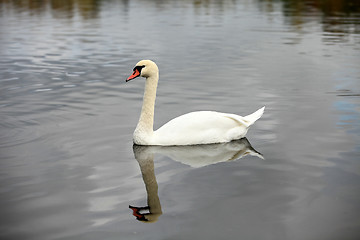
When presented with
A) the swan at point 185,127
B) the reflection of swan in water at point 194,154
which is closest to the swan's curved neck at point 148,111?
the swan at point 185,127

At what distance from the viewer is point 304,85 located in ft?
47.9

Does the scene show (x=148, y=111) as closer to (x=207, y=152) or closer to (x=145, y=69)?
(x=145, y=69)

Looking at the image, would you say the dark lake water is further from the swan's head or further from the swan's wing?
the swan's head

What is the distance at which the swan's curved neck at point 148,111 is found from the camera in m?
9.03

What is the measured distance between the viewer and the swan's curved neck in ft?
29.6

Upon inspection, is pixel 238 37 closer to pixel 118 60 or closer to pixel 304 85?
pixel 118 60

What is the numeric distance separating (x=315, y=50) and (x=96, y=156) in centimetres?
1538

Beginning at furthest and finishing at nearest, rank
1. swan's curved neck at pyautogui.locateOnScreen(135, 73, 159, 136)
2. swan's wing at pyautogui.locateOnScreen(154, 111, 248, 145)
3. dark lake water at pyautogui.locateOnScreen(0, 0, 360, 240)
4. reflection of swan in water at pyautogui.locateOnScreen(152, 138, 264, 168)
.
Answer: swan's curved neck at pyautogui.locateOnScreen(135, 73, 159, 136)
swan's wing at pyautogui.locateOnScreen(154, 111, 248, 145)
reflection of swan in water at pyautogui.locateOnScreen(152, 138, 264, 168)
dark lake water at pyautogui.locateOnScreen(0, 0, 360, 240)

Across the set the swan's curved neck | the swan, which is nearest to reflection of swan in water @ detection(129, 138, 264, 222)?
the swan

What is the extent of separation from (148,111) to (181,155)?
1.04 meters

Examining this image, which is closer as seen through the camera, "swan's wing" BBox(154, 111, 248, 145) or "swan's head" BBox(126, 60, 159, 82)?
"swan's wing" BBox(154, 111, 248, 145)

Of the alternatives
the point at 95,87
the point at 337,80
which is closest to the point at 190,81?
the point at 95,87

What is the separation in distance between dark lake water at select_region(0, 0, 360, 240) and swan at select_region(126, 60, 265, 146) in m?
0.16

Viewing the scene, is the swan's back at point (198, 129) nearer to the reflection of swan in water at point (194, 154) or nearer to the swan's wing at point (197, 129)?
the swan's wing at point (197, 129)
